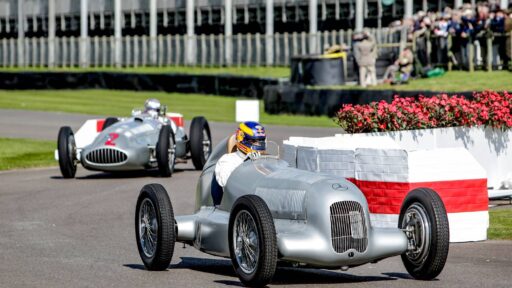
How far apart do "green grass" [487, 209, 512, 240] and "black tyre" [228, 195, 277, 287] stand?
12.5ft

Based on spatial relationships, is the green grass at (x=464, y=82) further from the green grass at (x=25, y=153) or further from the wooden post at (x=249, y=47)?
the wooden post at (x=249, y=47)

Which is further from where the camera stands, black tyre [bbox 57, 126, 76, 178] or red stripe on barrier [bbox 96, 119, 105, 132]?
red stripe on barrier [bbox 96, 119, 105, 132]

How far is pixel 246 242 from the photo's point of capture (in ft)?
31.5

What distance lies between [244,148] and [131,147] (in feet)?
32.1

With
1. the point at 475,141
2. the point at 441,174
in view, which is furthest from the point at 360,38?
the point at 441,174

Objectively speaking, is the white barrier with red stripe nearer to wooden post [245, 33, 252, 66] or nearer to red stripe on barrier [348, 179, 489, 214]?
red stripe on barrier [348, 179, 489, 214]

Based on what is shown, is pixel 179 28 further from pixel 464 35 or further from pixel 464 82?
pixel 464 82

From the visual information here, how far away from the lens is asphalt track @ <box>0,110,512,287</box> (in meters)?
9.93

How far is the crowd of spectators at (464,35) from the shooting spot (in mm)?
29672

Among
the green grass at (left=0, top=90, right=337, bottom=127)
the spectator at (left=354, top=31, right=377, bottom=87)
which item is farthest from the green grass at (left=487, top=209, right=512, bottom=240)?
the spectator at (left=354, top=31, right=377, bottom=87)

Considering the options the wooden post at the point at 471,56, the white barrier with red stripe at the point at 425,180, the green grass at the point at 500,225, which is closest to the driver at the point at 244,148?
the white barrier with red stripe at the point at 425,180

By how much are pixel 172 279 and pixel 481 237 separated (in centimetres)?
363

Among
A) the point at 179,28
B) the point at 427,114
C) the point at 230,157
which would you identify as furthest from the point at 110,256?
the point at 179,28

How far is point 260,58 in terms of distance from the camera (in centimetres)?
4650
